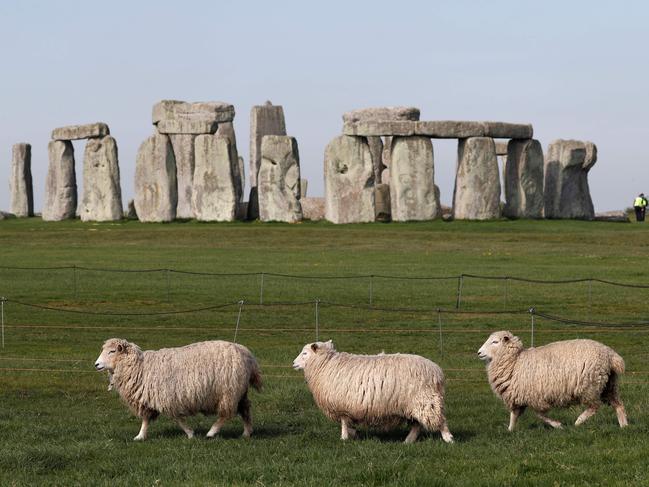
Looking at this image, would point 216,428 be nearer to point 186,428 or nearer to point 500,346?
point 186,428

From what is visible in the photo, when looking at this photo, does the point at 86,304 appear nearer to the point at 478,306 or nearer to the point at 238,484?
the point at 478,306

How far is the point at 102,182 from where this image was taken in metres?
58.3

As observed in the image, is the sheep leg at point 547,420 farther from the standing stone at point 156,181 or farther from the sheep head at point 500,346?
the standing stone at point 156,181

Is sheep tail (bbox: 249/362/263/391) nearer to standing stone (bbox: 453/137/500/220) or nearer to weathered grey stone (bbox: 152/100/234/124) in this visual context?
standing stone (bbox: 453/137/500/220)

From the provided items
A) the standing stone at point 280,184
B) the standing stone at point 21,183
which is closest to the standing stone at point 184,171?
the standing stone at point 280,184

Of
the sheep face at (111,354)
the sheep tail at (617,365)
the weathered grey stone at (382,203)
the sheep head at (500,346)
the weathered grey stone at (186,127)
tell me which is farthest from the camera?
the weathered grey stone at (186,127)

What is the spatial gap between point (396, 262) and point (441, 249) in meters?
4.34

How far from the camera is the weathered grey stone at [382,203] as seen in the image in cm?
5494

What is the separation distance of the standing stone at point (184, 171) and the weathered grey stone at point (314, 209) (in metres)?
5.34

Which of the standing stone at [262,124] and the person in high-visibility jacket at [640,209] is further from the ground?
the standing stone at [262,124]

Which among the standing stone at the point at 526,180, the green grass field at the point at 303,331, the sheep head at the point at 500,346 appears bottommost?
the green grass field at the point at 303,331

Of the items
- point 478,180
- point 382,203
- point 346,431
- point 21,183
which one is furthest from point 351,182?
point 346,431

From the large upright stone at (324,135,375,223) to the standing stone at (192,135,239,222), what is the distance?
4.75 meters

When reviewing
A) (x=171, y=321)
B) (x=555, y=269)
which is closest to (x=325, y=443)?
(x=171, y=321)
